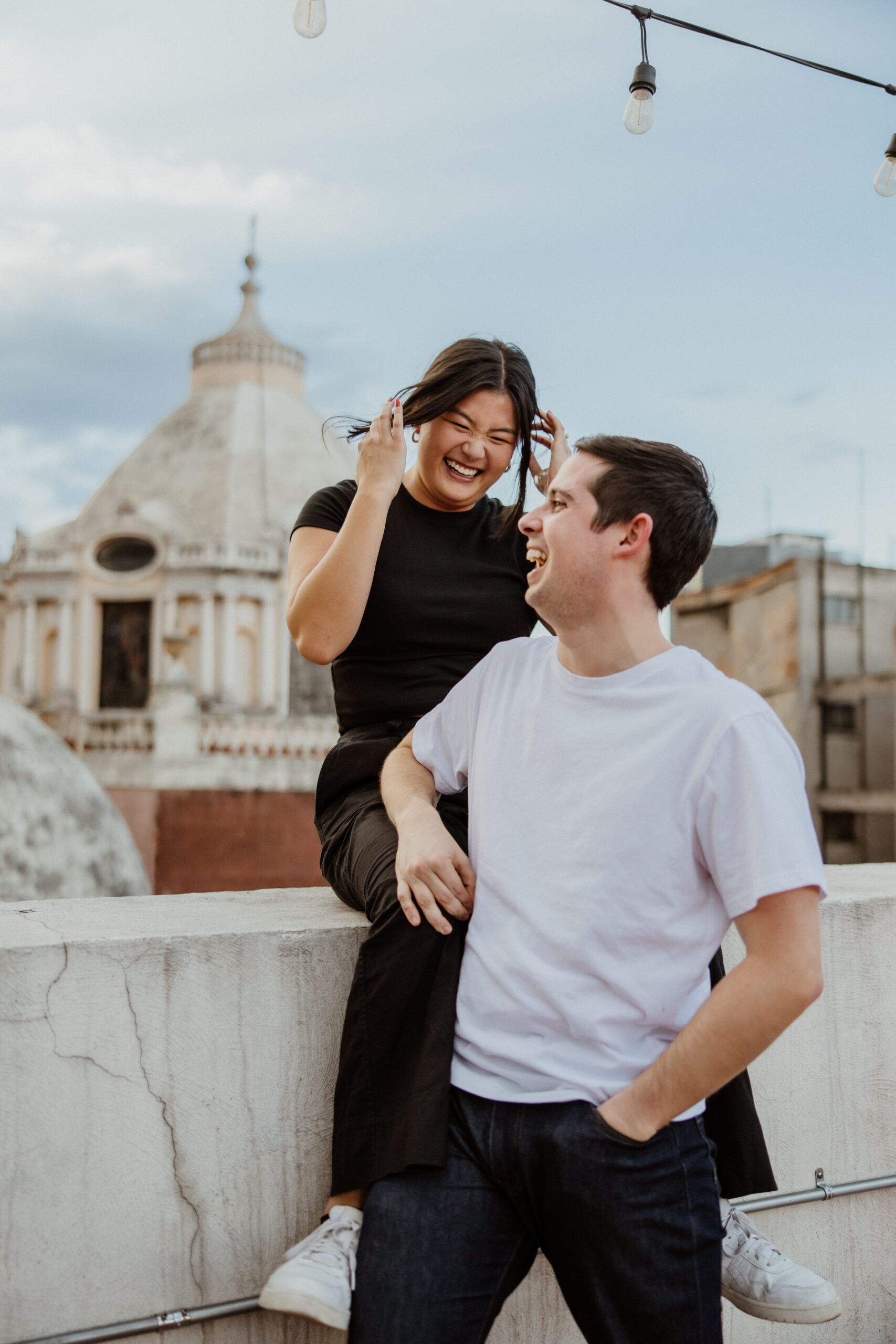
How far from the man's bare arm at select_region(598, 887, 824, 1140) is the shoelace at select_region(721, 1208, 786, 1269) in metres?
0.42

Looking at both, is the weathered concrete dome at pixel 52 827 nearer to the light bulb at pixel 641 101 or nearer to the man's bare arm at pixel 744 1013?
the light bulb at pixel 641 101

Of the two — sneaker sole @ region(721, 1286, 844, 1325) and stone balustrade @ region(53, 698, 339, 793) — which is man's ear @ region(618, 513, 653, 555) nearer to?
sneaker sole @ region(721, 1286, 844, 1325)

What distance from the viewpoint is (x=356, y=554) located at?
1885 millimetres

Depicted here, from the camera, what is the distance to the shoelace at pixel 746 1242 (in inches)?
62.6

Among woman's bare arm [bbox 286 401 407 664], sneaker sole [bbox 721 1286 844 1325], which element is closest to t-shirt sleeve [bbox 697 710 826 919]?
sneaker sole [bbox 721 1286 844 1325]

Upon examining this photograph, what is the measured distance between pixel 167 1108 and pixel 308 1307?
1.43 ft

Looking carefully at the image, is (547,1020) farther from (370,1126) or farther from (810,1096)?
(810,1096)

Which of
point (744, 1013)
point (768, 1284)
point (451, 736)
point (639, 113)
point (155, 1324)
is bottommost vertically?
point (155, 1324)

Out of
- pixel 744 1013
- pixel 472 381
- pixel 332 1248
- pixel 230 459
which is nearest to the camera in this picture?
pixel 744 1013

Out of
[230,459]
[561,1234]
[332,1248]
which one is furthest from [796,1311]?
[230,459]

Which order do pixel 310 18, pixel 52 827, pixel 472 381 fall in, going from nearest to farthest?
pixel 472 381 → pixel 310 18 → pixel 52 827

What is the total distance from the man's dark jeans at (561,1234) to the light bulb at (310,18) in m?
3.02

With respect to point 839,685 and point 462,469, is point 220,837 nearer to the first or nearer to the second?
point 839,685

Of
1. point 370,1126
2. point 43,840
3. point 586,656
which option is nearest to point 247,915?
point 370,1126
